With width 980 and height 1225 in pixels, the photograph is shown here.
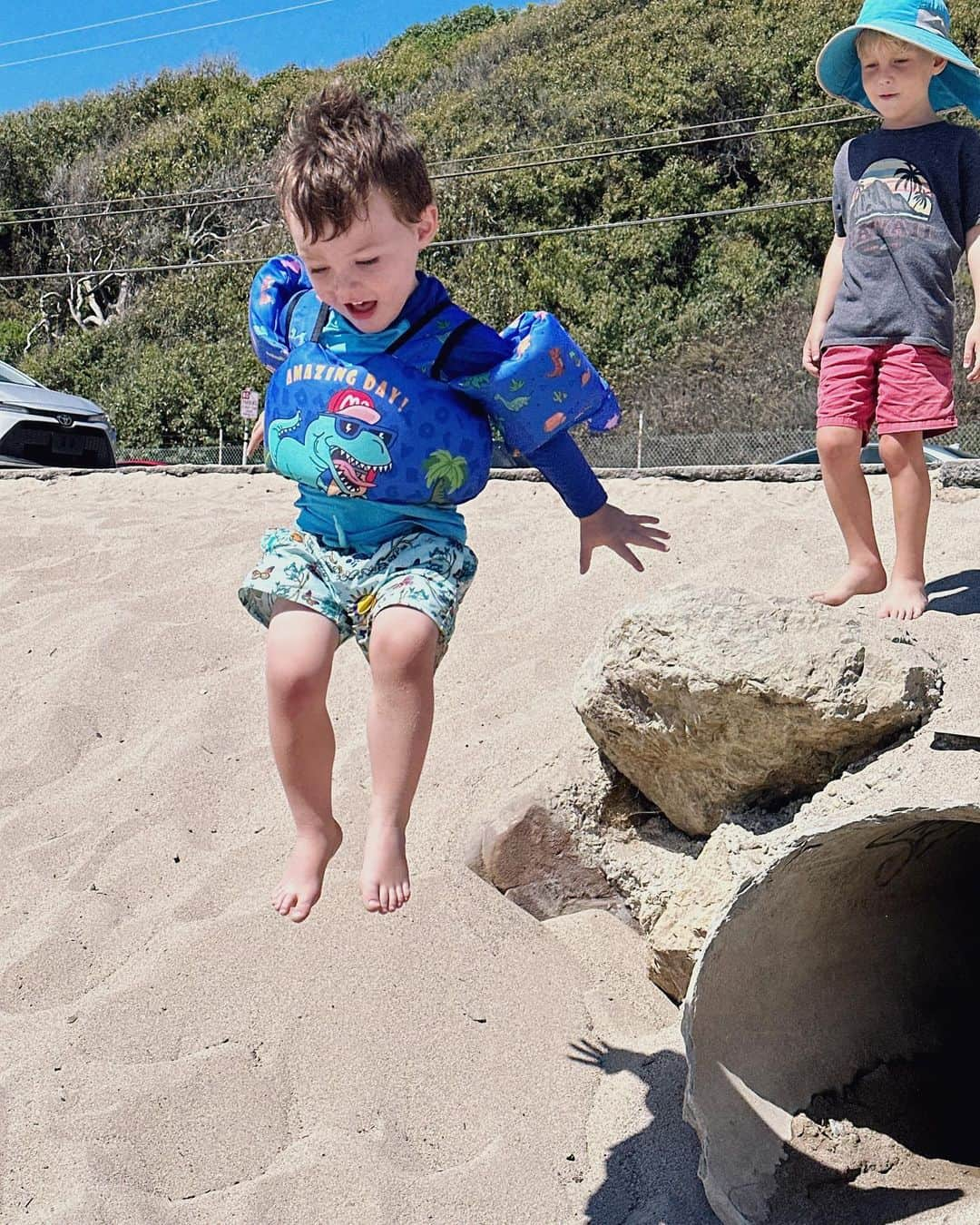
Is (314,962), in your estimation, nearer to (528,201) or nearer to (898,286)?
(898,286)

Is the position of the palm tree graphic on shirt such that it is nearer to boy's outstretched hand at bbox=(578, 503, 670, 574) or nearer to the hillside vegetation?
boy's outstretched hand at bbox=(578, 503, 670, 574)

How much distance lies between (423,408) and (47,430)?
840 cm

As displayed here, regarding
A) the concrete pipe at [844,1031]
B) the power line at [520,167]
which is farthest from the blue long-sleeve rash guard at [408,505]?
the power line at [520,167]

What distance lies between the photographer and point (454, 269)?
87.7 ft

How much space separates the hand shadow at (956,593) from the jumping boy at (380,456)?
1993mm

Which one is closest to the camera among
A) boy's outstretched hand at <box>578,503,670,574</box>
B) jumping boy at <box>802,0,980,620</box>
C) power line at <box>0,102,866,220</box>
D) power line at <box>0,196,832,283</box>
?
boy's outstretched hand at <box>578,503,670,574</box>

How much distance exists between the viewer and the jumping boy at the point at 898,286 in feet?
13.3

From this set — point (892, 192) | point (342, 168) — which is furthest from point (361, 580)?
point (892, 192)

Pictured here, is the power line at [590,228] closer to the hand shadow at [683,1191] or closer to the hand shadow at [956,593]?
the hand shadow at [956,593]

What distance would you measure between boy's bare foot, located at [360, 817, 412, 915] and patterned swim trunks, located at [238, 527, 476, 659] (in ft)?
1.22

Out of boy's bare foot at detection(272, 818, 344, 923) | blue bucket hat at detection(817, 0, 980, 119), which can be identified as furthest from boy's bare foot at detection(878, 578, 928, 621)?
boy's bare foot at detection(272, 818, 344, 923)

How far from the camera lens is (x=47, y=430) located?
1012 centimetres

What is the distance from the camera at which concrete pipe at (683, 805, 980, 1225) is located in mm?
2592

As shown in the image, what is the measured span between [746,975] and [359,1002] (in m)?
1.01
